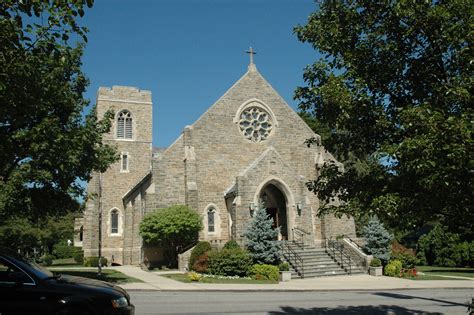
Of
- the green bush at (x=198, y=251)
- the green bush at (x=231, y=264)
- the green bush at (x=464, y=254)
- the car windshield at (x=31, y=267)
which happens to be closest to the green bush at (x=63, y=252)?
the green bush at (x=198, y=251)

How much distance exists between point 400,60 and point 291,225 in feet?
66.2

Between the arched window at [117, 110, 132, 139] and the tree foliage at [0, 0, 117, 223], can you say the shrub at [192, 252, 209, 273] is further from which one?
the arched window at [117, 110, 132, 139]

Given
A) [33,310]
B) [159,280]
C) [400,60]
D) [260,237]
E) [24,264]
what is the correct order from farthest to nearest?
[260,237] → [159,280] → [400,60] → [24,264] → [33,310]

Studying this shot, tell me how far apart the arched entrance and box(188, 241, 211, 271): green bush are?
210 inches

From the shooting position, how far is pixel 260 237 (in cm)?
2225

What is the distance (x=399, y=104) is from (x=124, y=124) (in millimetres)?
34858

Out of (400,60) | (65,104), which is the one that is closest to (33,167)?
(65,104)

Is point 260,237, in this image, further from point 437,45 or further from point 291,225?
point 437,45

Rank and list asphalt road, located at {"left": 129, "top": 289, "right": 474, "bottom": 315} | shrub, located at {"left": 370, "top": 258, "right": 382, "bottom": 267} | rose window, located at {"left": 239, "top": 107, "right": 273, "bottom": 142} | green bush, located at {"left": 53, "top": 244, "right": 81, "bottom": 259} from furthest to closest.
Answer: green bush, located at {"left": 53, "top": 244, "right": 81, "bottom": 259} < rose window, located at {"left": 239, "top": 107, "right": 273, "bottom": 142} < shrub, located at {"left": 370, "top": 258, "right": 382, "bottom": 267} < asphalt road, located at {"left": 129, "top": 289, "right": 474, "bottom": 315}

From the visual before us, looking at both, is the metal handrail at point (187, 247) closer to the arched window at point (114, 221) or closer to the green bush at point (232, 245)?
the green bush at point (232, 245)

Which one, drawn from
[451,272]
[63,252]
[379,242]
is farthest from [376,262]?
[63,252]

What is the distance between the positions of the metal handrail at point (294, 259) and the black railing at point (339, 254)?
2.44 m

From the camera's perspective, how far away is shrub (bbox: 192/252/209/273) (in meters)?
22.9

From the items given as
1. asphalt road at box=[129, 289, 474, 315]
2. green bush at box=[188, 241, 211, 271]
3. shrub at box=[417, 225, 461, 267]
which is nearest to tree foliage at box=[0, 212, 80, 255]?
green bush at box=[188, 241, 211, 271]
